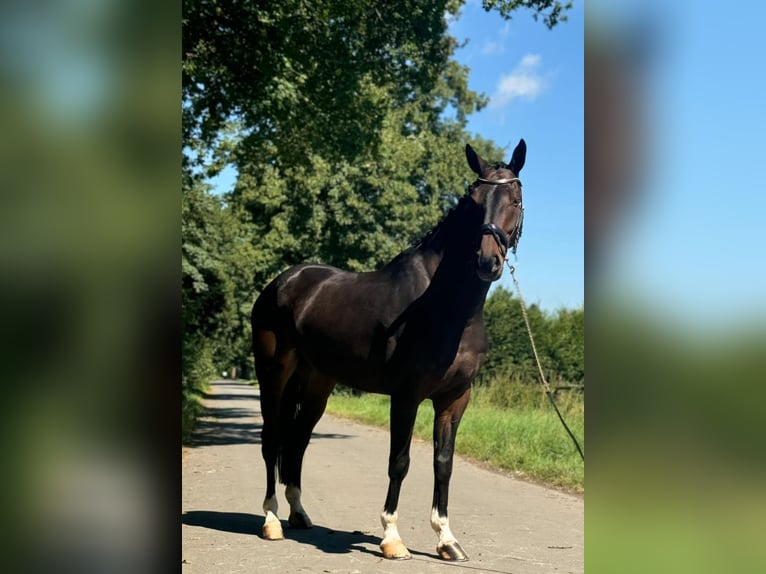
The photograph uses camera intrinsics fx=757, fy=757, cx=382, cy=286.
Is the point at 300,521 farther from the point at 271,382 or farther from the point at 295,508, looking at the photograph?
the point at 271,382

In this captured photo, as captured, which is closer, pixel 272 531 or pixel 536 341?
pixel 272 531

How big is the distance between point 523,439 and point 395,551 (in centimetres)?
606

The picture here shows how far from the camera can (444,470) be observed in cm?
501

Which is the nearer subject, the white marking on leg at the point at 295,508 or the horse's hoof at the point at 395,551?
the horse's hoof at the point at 395,551

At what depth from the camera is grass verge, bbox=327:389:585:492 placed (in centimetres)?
905

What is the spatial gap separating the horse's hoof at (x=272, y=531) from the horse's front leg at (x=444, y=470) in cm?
118

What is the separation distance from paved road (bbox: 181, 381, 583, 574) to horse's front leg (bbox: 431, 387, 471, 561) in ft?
0.40

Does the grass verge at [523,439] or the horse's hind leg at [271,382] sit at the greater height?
the horse's hind leg at [271,382]

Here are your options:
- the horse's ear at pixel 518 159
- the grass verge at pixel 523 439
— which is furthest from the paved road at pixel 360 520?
the horse's ear at pixel 518 159

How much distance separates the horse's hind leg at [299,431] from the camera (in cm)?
595

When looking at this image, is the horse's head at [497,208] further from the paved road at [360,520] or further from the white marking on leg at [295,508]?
the white marking on leg at [295,508]

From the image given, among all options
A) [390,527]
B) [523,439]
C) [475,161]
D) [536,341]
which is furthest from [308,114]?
[536,341]
